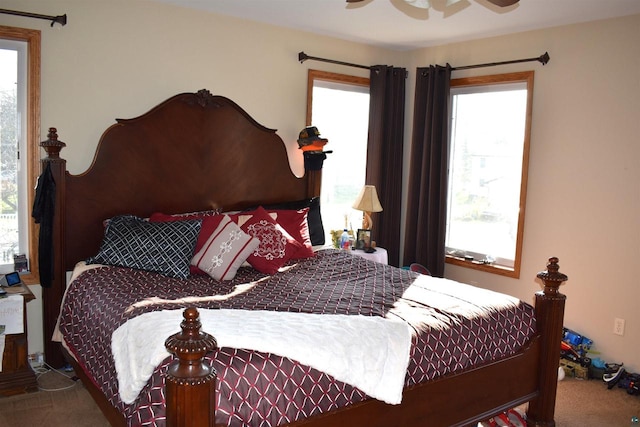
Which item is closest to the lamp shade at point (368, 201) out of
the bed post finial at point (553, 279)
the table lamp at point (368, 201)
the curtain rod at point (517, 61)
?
the table lamp at point (368, 201)

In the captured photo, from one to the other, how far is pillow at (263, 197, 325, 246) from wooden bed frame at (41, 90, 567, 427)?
98 millimetres

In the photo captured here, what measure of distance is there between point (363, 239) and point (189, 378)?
10.0 feet

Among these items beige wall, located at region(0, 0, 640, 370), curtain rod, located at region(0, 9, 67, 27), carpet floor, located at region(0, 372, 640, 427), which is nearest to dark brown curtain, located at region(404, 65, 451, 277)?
beige wall, located at region(0, 0, 640, 370)

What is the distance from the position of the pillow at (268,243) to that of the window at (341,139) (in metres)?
1.13

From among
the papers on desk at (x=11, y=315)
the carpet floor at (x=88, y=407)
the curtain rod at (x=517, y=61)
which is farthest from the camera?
the curtain rod at (x=517, y=61)

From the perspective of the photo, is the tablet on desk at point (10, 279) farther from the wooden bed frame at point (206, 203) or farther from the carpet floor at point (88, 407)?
the carpet floor at point (88, 407)

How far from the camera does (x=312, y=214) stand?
438 cm

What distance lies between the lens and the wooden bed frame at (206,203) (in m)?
2.25

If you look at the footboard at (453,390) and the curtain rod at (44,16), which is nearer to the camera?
the footboard at (453,390)

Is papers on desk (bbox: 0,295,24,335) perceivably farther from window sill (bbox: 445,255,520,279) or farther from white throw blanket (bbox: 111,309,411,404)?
window sill (bbox: 445,255,520,279)

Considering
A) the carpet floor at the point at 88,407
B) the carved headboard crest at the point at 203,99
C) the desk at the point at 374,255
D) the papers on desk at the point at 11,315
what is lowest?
the carpet floor at the point at 88,407

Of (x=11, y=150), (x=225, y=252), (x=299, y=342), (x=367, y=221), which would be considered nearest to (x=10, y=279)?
(x=11, y=150)

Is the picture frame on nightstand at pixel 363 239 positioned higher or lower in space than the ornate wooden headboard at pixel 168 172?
lower

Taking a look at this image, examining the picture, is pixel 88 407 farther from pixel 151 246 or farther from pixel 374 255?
pixel 374 255
